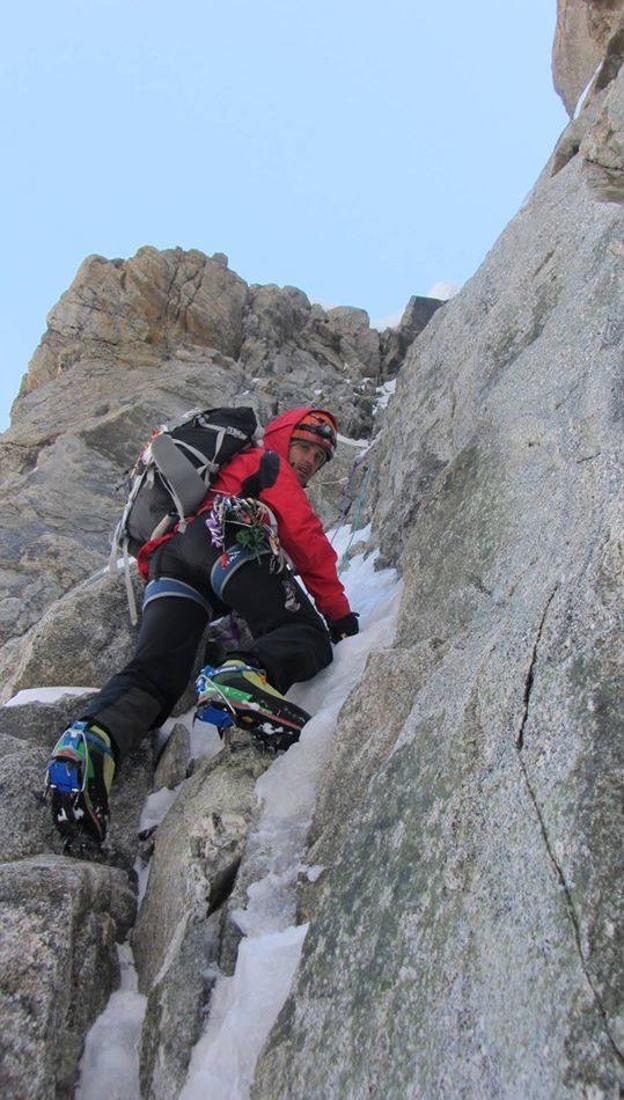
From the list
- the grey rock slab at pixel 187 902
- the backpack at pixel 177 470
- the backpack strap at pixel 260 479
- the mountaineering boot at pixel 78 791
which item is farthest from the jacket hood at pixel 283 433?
the mountaineering boot at pixel 78 791

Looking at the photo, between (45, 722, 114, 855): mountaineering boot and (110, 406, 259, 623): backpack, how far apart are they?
79.4 inches

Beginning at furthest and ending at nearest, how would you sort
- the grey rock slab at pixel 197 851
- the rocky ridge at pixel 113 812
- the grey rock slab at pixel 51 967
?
the grey rock slab at pixel 197 851, the rocky ridge at pixel 113 812, the grey rock slab at pixel 51 967

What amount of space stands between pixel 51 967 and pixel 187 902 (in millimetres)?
817

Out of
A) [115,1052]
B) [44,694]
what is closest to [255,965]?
[115,1052]

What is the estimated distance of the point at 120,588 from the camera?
311 inches

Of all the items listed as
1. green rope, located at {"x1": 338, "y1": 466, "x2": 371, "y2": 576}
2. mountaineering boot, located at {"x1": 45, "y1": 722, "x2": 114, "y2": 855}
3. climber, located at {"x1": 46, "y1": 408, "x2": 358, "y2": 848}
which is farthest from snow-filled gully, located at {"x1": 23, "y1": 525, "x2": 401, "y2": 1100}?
green rope, located at {"x1": 338, "y1": 466, "x2": 371, "y2": 576}

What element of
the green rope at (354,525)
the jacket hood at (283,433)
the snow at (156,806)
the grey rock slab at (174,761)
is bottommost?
the snow at (156,806)

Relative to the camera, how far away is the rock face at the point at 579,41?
16.6 metres

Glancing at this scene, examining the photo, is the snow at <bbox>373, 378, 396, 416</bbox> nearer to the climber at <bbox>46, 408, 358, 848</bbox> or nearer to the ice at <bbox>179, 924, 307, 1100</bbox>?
the climber at <bbox>46, 408, 358, 848</bbox>

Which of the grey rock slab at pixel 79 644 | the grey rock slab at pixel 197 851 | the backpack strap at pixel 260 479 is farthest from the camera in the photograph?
the grey rock slab at pixel 79 644

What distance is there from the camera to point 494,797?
3426 millimetres

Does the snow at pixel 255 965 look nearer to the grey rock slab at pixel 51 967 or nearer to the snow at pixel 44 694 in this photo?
the grey rock slab at pixel 51 967

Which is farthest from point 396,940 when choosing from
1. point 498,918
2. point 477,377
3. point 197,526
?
point 477,377

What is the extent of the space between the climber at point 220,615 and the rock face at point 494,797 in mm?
755
